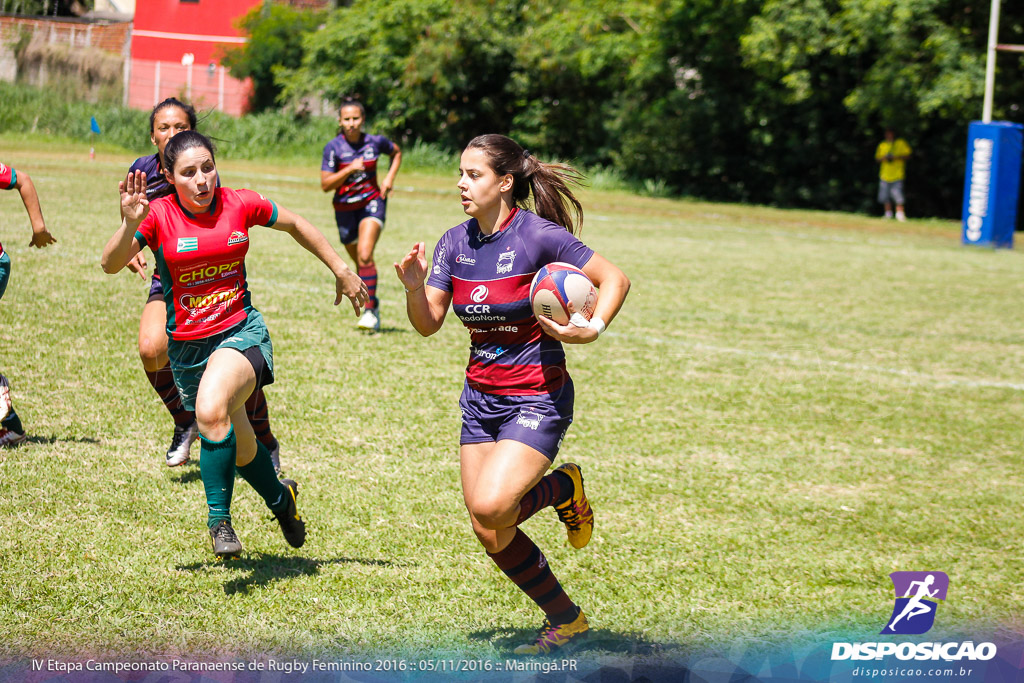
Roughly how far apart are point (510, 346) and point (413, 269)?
509mm

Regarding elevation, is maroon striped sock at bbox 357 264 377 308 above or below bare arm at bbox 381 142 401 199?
below

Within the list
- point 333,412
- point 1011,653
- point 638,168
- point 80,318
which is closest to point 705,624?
point 1011,653

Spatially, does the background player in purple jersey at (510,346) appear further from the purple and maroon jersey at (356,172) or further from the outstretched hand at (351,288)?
the purple and maroon jersey at (356,172)

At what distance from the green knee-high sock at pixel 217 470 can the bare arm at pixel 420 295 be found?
3.45 ft

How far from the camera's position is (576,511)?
15.0 feet

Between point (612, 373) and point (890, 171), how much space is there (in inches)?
824

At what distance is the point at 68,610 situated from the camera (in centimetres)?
426

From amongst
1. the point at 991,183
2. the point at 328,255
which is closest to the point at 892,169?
the point at 991,183

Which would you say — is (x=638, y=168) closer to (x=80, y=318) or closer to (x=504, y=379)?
(x=80, y=318)

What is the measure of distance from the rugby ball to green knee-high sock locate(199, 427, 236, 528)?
1.56 metres

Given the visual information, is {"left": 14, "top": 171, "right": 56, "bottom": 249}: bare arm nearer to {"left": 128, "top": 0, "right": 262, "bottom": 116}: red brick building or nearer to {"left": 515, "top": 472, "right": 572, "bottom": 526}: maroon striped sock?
{"left": 515, "top": 472, "right": 572, "bottom": 526}: maroon striped sock

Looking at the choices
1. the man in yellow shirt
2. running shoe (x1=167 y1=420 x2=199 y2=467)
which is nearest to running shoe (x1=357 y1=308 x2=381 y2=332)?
running shoe (x1=167 y1=420 x2=199 y2=467)

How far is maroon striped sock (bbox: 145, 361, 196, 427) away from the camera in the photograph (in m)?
6.25

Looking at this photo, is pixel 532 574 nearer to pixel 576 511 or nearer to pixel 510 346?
pixel 576 511
